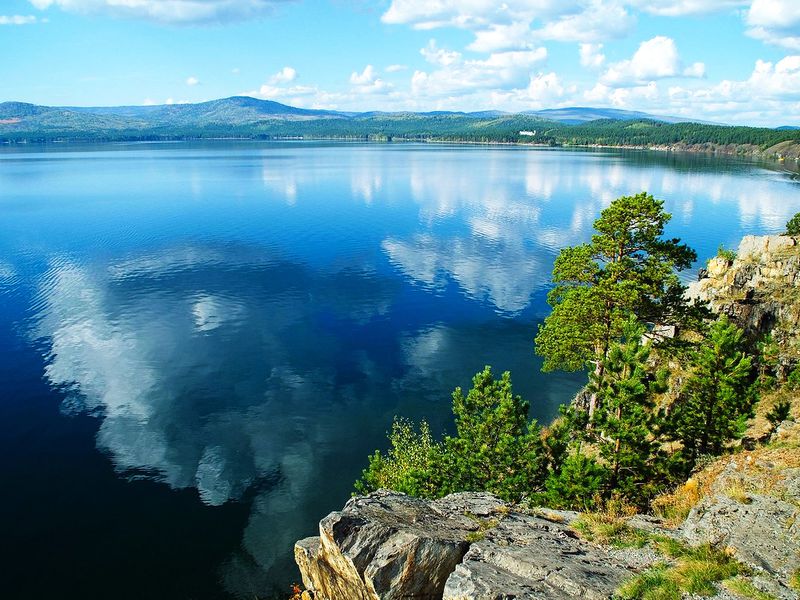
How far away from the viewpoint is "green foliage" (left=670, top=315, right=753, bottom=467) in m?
28.6

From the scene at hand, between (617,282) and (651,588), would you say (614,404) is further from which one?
(617,282)

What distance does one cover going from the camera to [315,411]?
55125 mm

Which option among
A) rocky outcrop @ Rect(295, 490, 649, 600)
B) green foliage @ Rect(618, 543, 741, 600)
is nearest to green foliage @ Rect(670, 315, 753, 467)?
rocky outcrop @ Rect(295, 490, 649, 600)

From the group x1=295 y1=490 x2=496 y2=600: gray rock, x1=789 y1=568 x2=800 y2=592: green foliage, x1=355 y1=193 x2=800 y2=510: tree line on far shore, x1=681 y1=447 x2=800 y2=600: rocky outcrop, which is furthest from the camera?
x1=355 y1=193 x2=800 y2=510: tree line on far shore

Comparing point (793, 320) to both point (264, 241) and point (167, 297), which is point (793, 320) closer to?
point (167, 297)

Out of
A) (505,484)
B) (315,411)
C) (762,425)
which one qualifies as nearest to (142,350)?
(315,411)

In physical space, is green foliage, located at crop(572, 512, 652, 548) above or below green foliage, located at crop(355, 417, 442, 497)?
above

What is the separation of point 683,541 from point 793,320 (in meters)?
42.6

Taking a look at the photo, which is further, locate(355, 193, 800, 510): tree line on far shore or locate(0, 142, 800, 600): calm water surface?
locate(0, 142, 800, 600): calm water surface

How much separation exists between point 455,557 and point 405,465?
23615 millimetres

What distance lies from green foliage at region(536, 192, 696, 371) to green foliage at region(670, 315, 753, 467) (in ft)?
23.4

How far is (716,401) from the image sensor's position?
96.1ft

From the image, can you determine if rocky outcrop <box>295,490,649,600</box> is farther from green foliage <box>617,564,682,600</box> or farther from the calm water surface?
the calm water surface

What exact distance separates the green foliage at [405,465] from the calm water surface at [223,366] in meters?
2.61
